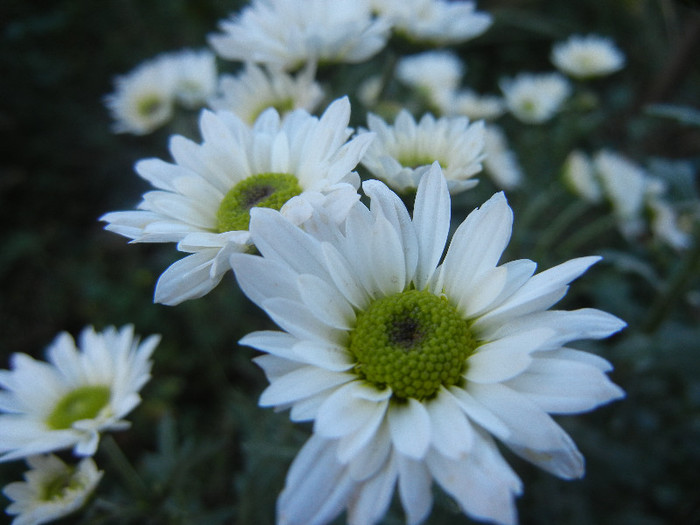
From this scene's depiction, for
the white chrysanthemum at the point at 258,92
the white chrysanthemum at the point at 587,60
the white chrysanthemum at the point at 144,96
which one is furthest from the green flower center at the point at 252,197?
the white chrysanthemum at the point at 587,60

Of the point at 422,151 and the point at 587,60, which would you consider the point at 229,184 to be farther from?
the point at 587,60

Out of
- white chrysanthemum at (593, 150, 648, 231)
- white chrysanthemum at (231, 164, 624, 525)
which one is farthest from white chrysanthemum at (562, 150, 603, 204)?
white chrysanthemum at (231, 164, 624, 525)

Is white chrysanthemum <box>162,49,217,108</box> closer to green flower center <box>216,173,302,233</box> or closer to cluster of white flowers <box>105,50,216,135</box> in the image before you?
cluster of white flowers <box>105,50,216,135</box>

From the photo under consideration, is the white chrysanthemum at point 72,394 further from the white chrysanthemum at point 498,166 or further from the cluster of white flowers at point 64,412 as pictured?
the white chrysanthemum at point 498,166

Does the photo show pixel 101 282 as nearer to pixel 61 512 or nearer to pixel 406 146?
pixel 61 512

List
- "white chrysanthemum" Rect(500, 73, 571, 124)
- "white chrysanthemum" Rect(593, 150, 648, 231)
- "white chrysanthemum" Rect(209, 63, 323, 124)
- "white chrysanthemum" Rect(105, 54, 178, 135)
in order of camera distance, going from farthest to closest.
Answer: "white chrysanthemum" Rect(500, 73, 571, 124) < "white chrysanthemum" Rect(105, 54, 178, 135) < "white chrysanthemum" Rect(593, 150, 648, 231) < "white chrysanthemum" Rect(209, 63, 323, 124)

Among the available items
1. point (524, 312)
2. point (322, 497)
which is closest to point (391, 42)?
point (524, 312)

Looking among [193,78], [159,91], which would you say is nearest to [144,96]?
[159,91]
